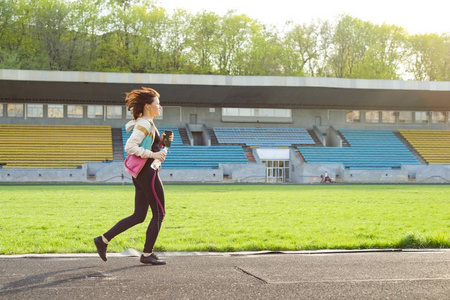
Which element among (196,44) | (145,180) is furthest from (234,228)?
(196,44)

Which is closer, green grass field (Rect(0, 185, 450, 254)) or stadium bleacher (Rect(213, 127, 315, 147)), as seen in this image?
green grass field (Rect(0, 185, 450, 254))

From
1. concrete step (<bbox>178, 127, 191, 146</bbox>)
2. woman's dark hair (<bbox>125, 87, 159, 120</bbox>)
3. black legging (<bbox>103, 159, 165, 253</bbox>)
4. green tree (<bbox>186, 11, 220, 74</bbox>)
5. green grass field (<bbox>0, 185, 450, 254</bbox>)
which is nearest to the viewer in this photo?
black legging (<bbox>103, 159, 165, 253</bbox>)

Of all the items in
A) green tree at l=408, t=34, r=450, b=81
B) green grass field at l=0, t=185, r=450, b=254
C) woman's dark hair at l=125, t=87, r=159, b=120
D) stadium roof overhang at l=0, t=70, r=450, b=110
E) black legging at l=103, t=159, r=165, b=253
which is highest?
green tree at l=408, t=34, r=450, b=81

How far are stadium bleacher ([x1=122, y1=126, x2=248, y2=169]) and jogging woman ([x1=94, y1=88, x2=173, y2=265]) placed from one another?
3459 cm

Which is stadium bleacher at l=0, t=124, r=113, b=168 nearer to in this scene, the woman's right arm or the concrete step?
the concrete step

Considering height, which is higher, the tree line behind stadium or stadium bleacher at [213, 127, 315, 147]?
the tree line behind stadium

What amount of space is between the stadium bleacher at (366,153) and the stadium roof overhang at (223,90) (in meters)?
4.04

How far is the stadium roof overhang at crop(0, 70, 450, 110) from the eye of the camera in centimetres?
4497

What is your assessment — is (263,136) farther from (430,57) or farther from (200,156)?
(430,57)

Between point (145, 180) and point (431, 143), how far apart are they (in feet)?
167

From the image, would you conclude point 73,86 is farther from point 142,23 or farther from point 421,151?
point 421,151

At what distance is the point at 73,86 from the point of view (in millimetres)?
45844

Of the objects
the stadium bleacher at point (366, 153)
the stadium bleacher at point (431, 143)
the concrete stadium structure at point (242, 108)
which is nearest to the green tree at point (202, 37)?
the concrete stadium structure at point (242, 108)

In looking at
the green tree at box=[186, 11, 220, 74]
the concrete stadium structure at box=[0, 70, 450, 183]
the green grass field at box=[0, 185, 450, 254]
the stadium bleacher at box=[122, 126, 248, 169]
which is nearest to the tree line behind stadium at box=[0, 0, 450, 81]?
the green tree at box=[186, 11, 220, 74]
